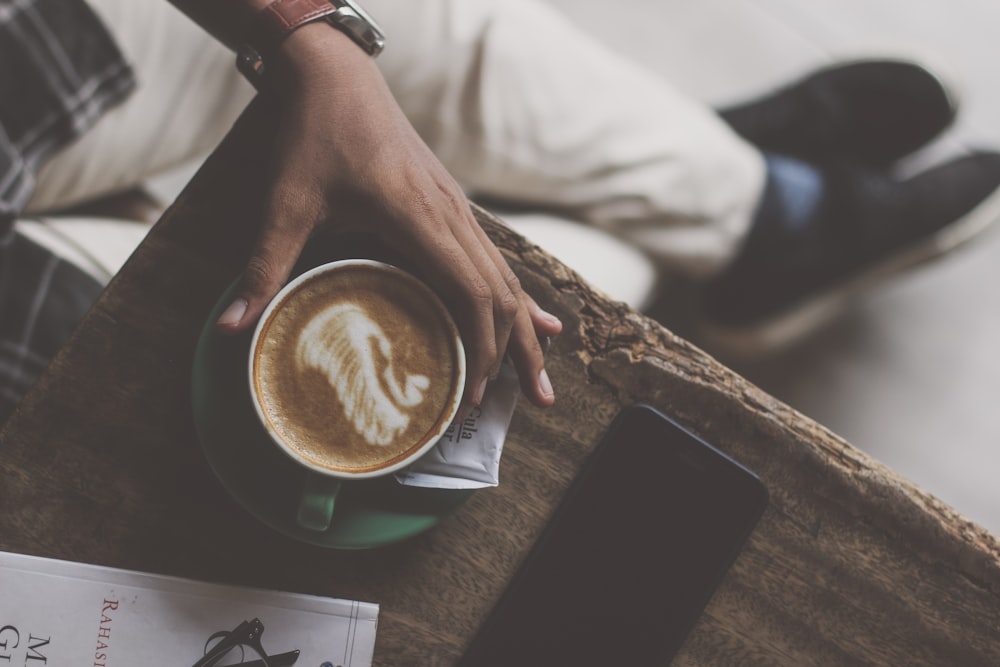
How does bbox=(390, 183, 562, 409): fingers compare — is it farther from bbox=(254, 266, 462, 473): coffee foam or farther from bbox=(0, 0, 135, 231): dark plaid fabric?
bbox=(0, 0, 135, 231): dark plaid fabric

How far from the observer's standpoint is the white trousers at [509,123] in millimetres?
841

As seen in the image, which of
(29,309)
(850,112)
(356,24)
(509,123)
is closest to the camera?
(356,24)

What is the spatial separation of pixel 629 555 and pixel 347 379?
1.06 feet

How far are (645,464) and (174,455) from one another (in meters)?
0.44

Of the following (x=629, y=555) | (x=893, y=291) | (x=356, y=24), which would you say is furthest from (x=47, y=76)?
(x=893, y=291)

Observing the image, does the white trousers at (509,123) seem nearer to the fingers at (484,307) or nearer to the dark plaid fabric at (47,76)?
the dark plaid fabric at (47,76)

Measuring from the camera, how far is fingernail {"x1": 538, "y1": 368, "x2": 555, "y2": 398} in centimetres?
63

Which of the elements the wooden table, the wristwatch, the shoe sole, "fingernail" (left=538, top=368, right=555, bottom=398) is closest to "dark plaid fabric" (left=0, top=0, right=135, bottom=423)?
the wooden table

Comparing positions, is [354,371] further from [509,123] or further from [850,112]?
[850,112]

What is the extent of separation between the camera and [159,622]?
2.07 feet

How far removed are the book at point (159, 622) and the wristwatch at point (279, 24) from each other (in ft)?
1.53

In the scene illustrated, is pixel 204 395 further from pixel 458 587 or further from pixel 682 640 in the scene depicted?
pixel 682 640

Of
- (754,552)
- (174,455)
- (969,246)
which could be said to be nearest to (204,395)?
(174,455)

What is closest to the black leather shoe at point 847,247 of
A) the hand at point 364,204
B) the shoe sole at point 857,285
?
the shoe sole at point 857,285
